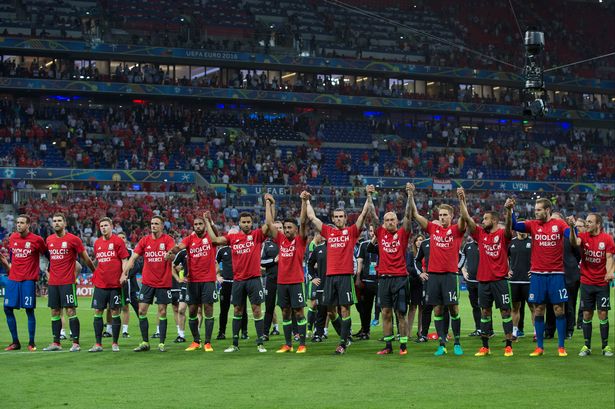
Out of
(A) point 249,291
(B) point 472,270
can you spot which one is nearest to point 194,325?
(A) point 249,291

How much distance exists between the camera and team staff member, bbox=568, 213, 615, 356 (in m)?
16.1

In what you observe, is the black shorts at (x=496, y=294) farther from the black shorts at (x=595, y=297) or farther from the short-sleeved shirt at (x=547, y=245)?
the black shorts at (x=595, y=297)

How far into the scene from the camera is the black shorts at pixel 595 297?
16.1 metres

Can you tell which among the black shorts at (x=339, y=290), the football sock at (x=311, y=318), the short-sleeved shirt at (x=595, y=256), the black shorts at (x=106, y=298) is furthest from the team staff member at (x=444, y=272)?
the black shorts at (x=106, y=298)

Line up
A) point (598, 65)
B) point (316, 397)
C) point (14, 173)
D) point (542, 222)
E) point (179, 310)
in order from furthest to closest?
point (598, 65) < point (14, 173) < point (179, 310) < point (542, 222) < point (316, 397)

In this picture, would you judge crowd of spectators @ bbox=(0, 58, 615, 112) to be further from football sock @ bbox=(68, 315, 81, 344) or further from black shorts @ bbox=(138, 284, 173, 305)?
black shorts @ bbox=(138, 284, 173, 305)

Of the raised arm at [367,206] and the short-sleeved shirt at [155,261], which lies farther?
the short-sleeved shirt at [155,261]

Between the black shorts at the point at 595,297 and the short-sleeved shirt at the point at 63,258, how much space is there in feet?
29.7

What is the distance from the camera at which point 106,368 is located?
14.9 m

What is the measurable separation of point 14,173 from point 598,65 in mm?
50910

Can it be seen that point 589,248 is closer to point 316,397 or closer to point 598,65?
point 316,397

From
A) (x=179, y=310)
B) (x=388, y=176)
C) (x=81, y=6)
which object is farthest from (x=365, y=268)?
(x=81, y=6)

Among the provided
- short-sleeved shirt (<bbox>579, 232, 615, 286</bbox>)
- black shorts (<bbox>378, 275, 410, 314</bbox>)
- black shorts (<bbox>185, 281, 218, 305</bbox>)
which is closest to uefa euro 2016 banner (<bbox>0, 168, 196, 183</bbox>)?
black shorts (<bbox>185, 281, 218, 305</bbox>)

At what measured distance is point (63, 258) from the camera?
1741 cm
